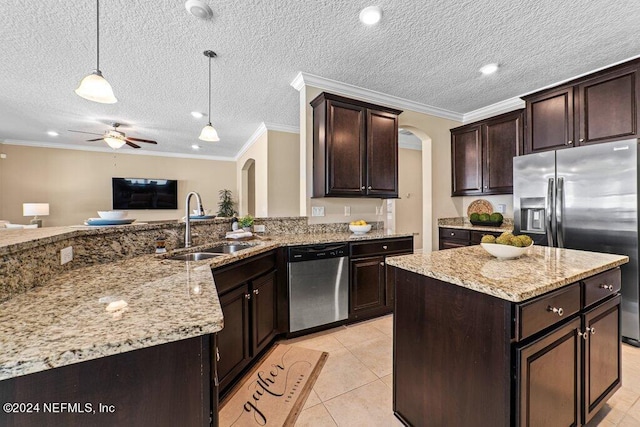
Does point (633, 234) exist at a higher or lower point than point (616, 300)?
higher

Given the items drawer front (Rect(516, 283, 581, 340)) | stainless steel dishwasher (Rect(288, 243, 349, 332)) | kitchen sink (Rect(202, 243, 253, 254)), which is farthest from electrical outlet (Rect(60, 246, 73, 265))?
drawer front (Rect(516, 283, 581, 340))

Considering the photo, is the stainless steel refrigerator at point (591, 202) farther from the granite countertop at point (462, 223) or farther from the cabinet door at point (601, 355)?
the cabinet door at point (601, 355)

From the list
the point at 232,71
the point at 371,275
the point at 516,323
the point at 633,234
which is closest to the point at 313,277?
the point at 371,275

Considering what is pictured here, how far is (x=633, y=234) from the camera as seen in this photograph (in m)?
2.20

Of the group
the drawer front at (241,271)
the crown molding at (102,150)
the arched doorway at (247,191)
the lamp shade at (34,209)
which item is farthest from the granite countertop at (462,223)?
the lamp shade at (34,209)

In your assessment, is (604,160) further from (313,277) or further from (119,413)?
(119,413)

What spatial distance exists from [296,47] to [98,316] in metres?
2.48

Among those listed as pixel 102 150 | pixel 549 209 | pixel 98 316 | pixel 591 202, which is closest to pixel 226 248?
pixel 98 316

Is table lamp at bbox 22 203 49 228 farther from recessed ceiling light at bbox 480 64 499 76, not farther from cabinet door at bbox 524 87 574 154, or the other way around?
cabinet door at bbox 524 87 574 154

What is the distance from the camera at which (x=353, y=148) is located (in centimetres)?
301

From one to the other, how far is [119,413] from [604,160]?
359 centimetres

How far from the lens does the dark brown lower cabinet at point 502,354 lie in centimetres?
102

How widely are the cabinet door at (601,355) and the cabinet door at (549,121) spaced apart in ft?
6.69

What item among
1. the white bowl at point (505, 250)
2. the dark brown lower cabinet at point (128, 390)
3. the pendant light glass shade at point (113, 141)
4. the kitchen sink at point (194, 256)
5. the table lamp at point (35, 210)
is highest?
the pendant light glass shade at point (113, 141)
